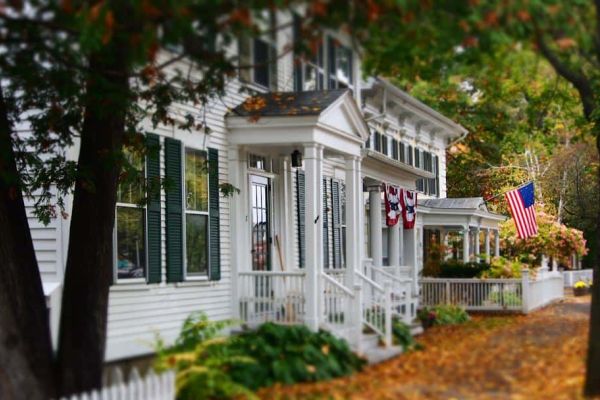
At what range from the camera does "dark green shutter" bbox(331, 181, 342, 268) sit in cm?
2166

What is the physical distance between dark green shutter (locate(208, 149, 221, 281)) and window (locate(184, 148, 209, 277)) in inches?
3.0

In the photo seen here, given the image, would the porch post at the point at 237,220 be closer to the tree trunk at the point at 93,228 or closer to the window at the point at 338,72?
the window at the point at 338,72

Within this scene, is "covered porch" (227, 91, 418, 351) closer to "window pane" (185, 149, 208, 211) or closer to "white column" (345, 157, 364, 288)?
"white column" (345, 157, 364, 288)

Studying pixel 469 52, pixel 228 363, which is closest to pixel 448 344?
pixel 228 363

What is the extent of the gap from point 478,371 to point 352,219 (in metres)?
5.18

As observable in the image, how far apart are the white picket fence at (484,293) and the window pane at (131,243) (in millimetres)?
11083

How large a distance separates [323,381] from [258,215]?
6.18 metres

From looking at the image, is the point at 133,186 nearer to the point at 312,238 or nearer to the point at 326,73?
the point at 312,238

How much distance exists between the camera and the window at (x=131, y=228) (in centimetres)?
1339

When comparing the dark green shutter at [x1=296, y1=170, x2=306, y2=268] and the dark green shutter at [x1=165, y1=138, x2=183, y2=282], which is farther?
the dark green shutter at [x1=296, y1=170, x2=306, y2=268]

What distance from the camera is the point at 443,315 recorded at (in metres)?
20.3

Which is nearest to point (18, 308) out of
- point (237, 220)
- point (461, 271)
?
point (237, 220)

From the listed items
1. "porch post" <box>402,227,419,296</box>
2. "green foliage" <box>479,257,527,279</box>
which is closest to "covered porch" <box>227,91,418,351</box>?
"porch post" <box>402,227,419,296</box>

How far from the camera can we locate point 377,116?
2372 cm
